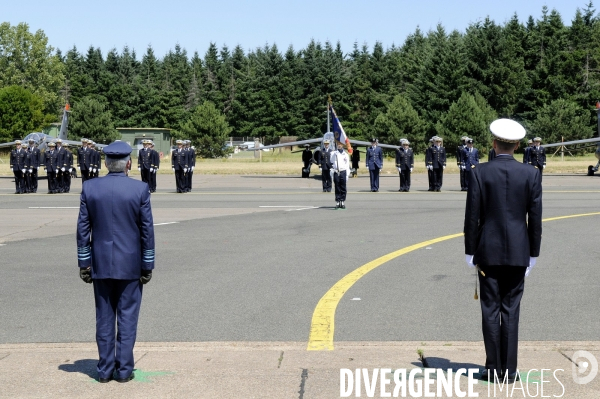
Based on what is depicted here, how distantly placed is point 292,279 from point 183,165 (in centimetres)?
1980

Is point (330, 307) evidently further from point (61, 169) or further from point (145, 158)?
point (61, 169)

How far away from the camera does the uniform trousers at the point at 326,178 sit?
2909 centimetres

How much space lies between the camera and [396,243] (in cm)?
1445

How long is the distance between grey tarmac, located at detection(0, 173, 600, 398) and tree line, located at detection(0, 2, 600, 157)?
194 ft

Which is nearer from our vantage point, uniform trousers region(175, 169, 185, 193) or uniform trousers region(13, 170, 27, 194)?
uniform trousers region(175, 169, 185, 193)

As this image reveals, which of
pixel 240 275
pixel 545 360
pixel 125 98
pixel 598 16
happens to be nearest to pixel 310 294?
pixel 240 275

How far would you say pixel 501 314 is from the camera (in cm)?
582

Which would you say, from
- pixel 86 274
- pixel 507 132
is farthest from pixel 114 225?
pixel 507 132

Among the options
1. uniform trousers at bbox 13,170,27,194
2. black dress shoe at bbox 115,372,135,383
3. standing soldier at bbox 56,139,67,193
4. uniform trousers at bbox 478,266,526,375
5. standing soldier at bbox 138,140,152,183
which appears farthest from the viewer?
uniform trousers at bbox 13,170,27,194

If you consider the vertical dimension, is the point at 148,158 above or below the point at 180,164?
above

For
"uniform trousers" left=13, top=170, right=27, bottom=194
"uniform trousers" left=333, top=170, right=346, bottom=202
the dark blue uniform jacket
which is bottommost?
"uniform trousers" left=13, top=170, right=27, bottom=194

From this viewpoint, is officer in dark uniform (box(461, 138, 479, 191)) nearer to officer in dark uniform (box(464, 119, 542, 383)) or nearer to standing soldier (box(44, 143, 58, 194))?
standing soldier (box(44, 143, 58, 194))

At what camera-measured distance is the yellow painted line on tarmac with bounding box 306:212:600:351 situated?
23.6 feet

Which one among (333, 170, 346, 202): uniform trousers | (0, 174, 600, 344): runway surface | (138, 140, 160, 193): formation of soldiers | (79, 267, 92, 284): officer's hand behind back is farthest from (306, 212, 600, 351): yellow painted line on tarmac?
(138, 140, 160, 193): formation of soldiers
